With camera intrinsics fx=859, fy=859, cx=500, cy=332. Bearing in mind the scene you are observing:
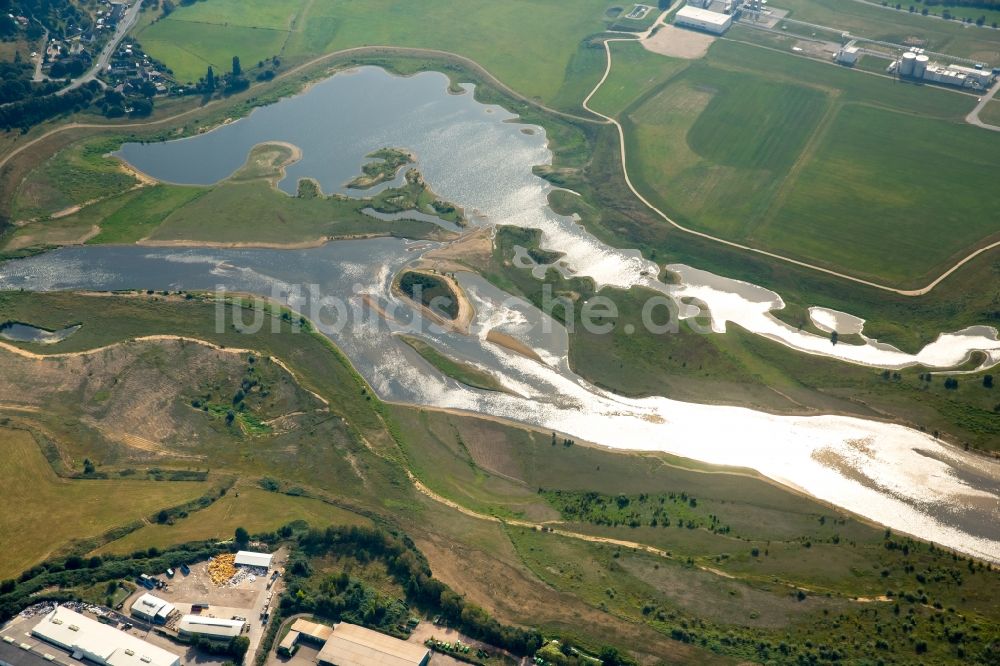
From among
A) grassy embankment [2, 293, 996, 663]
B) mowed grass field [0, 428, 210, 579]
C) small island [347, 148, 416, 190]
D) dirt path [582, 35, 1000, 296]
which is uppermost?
dirt path [582, 35, 1000, 296]

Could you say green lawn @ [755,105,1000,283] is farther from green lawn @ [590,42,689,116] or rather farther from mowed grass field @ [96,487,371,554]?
mowed grass field @ [96,487,371,554]

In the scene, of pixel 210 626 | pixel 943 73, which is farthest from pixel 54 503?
pixel 943 73

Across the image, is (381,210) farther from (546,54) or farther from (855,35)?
(855,35)

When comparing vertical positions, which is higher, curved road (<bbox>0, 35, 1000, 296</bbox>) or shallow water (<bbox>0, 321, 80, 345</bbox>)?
curved road (<bbox>0, 35, 1000, 296</bbox>)

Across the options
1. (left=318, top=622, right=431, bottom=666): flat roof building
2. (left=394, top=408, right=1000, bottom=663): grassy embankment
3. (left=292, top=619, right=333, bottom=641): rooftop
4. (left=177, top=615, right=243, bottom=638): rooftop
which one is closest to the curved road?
(left=394, top=408, right=1000, bottom=663): grassy embankment

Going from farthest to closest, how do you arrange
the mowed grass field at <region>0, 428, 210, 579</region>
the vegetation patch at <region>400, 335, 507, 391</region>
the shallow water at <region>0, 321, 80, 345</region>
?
the shallow water at <region>0, 321, 80, 345</region>
the vegetation patch at <region>400, 335, 507, 391</region>
the mowed grass field at <region>0, 428, 210, 579</region>

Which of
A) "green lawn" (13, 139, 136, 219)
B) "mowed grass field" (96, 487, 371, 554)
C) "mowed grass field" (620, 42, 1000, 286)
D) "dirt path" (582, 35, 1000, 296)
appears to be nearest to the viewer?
"mowed grass field" (96, 487, 371, 554)
